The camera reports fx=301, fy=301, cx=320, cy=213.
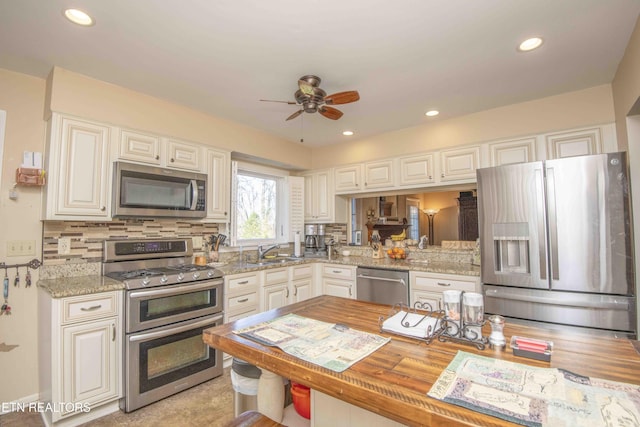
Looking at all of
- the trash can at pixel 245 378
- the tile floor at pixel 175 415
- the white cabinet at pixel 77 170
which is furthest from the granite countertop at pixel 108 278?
the trash can at pixel 245 378

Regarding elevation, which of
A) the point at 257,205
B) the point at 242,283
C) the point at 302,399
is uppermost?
the point at 257,205

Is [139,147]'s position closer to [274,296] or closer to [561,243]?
[274,296]

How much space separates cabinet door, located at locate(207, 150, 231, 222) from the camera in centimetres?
312

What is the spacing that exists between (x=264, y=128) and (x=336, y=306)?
2580 mm

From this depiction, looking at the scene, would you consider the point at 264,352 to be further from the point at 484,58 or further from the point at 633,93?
the point at 633,93

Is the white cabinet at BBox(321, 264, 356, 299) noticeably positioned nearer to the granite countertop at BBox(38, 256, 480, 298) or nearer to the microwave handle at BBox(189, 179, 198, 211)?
the granite countertop at BBox(38, 256, 480, 298)

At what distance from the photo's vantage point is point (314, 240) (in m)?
4.34

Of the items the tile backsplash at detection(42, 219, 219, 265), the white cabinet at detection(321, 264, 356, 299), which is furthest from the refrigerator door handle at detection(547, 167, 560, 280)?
the tile backsplash at detection(42, 219, 219, 265)

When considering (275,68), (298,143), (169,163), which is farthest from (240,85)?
(298,143)

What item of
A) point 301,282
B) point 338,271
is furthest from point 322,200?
point 301,282

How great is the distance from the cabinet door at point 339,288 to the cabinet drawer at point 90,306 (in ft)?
7.10

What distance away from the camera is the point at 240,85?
250cm

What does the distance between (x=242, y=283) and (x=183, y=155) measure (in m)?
1.36

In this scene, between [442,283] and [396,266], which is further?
[396,266]
